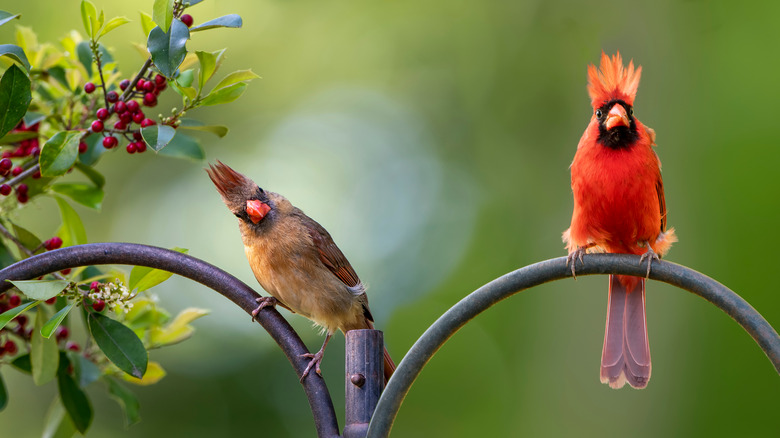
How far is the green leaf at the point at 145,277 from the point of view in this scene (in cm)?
182

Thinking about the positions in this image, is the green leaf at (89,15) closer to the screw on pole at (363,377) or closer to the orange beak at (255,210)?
the orange beak at (255,210)

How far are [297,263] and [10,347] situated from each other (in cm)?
86

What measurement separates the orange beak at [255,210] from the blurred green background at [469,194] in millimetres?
3485

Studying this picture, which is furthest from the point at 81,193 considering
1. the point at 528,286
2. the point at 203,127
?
the point at 528,286

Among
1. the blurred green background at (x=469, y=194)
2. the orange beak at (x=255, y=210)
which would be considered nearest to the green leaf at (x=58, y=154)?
the orange beak at (x=255, y=210)

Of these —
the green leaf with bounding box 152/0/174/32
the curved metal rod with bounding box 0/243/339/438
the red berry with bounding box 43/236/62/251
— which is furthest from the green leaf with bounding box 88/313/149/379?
the green leaf with bounding box 152/0/174/32

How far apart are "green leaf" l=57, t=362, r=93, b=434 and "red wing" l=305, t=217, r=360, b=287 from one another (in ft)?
2.91

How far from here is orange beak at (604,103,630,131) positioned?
7.37 feet

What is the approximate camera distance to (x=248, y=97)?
8.06 m

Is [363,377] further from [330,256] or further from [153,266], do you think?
[330,256]

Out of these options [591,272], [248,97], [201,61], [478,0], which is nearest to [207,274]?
[201,61]

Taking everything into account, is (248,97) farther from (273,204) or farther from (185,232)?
(273,204)

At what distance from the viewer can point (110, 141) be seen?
202 cm

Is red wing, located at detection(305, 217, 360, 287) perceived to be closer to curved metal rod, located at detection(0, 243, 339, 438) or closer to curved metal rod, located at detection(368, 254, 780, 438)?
curved metal rod, located at detection(0, 243, 339, 438)
